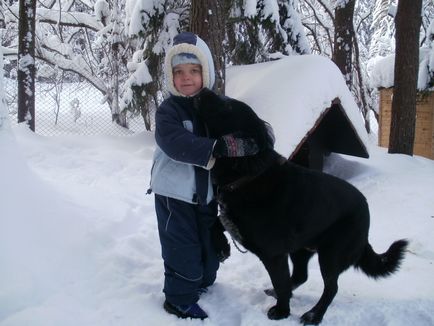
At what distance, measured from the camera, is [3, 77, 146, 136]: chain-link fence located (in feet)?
40.9


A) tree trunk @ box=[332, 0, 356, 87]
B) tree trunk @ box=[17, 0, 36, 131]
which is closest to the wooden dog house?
tree trunk @ box=[332, 0, 356, 87]

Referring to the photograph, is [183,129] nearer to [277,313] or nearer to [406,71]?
[277,313]

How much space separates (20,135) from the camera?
257 inches

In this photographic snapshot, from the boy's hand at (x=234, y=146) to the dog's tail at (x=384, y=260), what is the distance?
108cm

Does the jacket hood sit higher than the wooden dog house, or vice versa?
the jacket hood

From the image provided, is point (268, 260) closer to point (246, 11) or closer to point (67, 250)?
point (67, 250)

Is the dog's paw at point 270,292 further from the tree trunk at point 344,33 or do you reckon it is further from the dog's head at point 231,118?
the tree trunk at point 344,33

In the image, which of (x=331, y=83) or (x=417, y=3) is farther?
(x=417, y=3)

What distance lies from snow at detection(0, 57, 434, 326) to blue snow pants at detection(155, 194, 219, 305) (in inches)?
6.8

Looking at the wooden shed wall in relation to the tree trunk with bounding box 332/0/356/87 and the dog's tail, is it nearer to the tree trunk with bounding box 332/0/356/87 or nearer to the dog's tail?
the tree trunk with bounding box 332/0/356/87

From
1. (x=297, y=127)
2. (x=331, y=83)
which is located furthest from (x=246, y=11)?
(x=297, y=127)

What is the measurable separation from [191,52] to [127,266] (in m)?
1.66

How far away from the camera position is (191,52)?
2.30 m

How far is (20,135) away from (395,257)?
6044 millimetres
